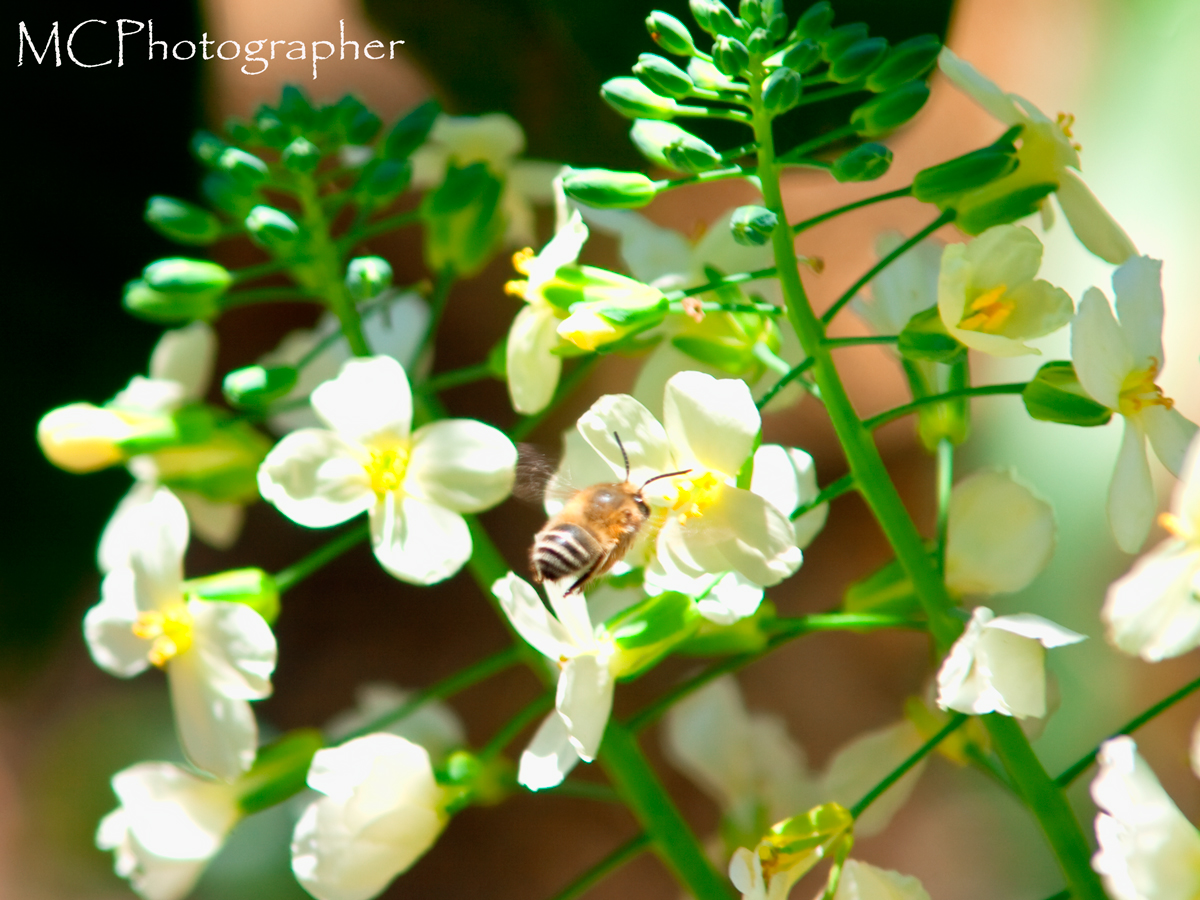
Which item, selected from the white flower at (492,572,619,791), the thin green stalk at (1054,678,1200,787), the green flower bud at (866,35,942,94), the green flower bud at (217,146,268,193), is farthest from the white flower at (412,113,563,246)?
the thin green stalk at (1054,678,1200,787)

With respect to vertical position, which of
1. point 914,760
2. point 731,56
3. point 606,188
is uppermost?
point 731,56

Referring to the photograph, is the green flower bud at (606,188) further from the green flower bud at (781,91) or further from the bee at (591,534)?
the bee at (591,534)

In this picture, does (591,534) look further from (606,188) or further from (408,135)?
(408,135)

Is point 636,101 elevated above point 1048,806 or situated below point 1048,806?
above

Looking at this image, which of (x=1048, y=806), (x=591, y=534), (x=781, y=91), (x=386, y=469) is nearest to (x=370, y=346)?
(x=386, y=469)

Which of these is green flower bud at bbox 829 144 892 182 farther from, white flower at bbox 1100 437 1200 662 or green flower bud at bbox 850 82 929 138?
white flower at bbox 1100 437 1200 662

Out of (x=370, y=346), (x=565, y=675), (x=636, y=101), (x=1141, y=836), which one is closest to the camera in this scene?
(x=1141, y=836)

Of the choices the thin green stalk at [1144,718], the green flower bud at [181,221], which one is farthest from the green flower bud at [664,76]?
the thin green stalk at [1144,718]

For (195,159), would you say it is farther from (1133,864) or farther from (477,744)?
(1133,864)

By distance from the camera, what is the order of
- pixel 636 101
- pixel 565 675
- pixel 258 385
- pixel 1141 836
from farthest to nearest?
pixel 258 385, pixel 636 101, pixel 565 675, pixel 1141 836
